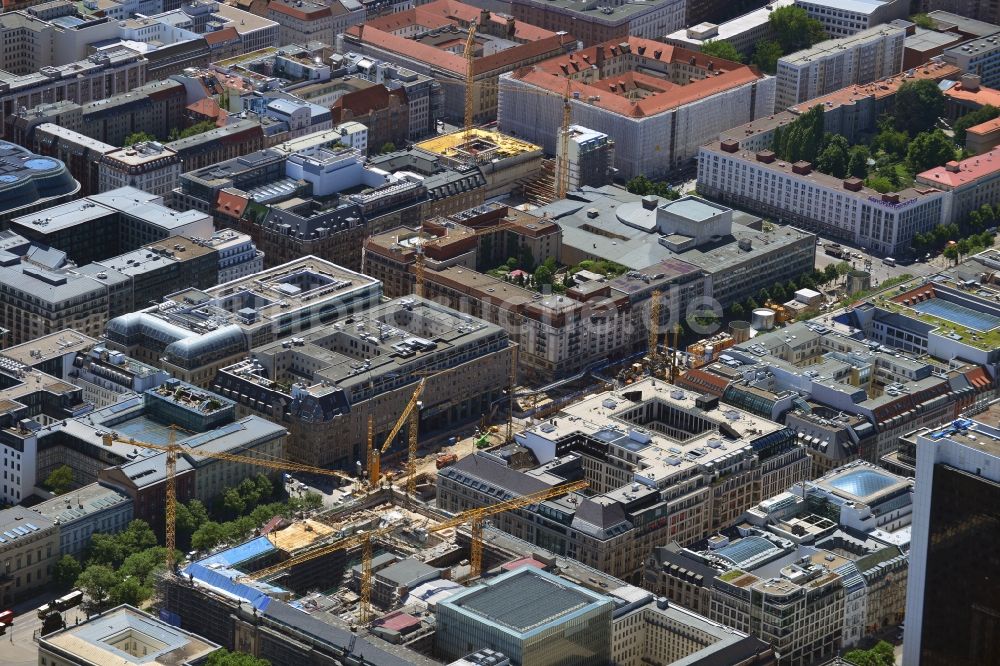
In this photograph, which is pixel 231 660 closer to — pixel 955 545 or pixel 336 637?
pixel 336 637

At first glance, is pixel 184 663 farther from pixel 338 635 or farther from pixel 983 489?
pixel 983 489

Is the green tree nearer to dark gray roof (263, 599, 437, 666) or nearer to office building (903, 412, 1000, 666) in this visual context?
dark gray roof (263, 599, 437, 666)

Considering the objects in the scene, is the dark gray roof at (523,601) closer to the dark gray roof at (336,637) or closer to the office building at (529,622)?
the office building at (529,622)

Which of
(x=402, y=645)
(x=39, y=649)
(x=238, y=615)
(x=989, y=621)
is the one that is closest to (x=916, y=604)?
(x=989, y=621)

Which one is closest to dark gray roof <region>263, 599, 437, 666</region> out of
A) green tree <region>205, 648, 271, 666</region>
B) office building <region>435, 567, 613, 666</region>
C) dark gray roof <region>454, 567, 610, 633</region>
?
green tree <region>205, 648, 271, 666</region>

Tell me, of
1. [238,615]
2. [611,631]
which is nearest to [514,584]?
[611,631]

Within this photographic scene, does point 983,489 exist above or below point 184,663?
above
